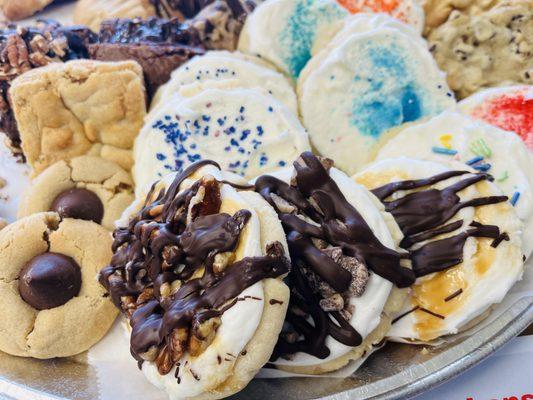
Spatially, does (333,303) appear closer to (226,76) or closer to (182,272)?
(182,272)

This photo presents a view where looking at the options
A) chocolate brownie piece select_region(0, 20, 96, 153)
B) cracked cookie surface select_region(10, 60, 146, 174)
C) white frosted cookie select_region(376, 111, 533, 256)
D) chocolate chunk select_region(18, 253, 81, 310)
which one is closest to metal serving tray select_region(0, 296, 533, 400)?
chocolate chunk select_region(18, 253, 81, 310)

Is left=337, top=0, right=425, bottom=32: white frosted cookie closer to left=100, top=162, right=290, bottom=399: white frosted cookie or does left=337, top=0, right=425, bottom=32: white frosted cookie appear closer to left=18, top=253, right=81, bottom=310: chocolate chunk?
left=100, top=162, right=290, bottom=399: white frosted cookie

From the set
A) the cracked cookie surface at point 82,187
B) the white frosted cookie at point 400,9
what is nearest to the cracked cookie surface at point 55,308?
the cracked cookie surface at point 82,187

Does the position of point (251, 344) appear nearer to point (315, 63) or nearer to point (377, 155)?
point (377, 155)

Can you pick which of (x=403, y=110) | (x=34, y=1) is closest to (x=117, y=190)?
(x=403, y=110)

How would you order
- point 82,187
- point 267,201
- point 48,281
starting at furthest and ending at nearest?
point 82,187, point 48,281, point 267,201

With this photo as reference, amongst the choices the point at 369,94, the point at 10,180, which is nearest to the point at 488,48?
the point at 369,94
